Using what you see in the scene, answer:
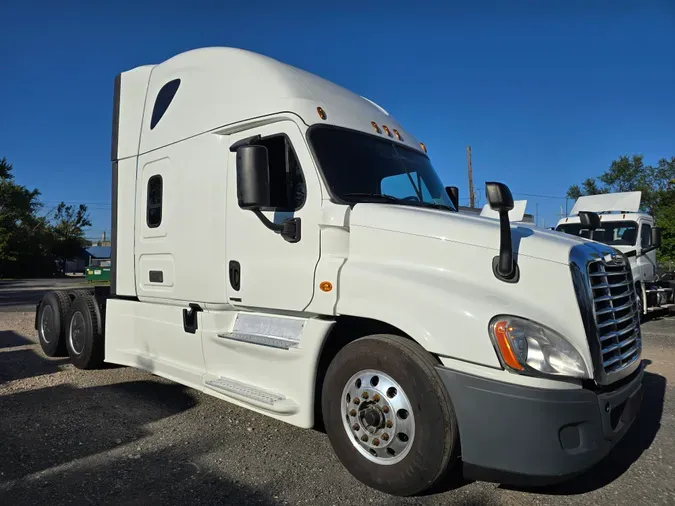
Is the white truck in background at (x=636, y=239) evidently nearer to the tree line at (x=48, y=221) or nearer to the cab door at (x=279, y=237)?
the cab door at (x=279, y=237)

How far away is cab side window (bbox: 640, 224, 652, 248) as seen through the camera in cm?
1223

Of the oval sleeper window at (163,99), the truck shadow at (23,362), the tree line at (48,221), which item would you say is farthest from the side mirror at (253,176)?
the tree line at (48,221)

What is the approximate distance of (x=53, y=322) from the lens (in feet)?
22.9

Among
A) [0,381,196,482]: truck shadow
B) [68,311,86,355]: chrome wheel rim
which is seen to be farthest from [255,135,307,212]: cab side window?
[68,311,86,355]: chrome wheel rim

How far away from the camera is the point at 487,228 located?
3164 millimetres

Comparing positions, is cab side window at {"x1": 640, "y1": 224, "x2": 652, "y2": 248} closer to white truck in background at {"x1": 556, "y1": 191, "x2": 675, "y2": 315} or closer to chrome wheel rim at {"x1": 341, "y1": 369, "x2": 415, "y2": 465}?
white truck in background at {"x1": 556, "y1": 191, "x2": 675, "y2": 315}

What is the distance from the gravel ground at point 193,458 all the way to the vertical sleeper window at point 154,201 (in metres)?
1.84

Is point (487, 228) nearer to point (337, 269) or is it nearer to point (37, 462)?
point (337, 269)

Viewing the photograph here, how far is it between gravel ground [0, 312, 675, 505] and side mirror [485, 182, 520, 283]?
1.43m

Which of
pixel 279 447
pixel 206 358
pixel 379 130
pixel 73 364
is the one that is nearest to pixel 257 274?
pixel 206 358

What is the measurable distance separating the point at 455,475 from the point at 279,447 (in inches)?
53.7

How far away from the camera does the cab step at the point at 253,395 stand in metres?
3.70

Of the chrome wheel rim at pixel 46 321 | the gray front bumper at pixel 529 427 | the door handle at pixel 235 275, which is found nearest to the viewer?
the gray front bumper at pixel 529 427

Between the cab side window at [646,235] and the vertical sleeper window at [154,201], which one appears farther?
the cab side window at [646,235]
